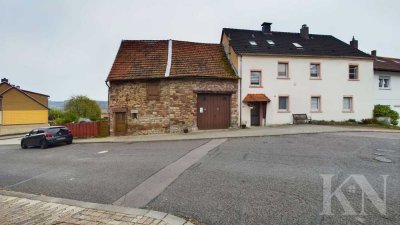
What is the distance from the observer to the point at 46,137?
18.1m

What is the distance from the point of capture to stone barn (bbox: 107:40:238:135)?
20.3 meters

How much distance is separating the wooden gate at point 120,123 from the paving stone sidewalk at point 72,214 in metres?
15.5

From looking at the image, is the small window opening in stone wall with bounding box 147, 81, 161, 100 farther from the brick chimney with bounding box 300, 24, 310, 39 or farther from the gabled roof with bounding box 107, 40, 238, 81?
the brick chimney with bounding box 300, 24, 310, 39

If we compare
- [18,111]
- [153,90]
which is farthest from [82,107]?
[153,90]

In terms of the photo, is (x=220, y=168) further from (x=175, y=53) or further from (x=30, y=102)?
(x=30, y=102)

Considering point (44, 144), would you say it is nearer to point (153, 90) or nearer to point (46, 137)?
point (46, 137)

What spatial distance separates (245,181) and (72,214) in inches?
161

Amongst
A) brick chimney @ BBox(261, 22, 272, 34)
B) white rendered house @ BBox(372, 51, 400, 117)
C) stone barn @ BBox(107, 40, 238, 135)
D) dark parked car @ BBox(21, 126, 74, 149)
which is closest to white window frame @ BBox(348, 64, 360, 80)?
white rendered house @ BBox(372, 51, 400, 117)

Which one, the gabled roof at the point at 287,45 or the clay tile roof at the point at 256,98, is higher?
the gabled roof at the point at 287,45

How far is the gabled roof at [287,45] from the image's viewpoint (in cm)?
2284

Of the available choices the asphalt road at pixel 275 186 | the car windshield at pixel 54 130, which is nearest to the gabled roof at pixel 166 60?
the car windshield at pixel 54 130

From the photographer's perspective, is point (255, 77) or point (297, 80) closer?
point (255, 77)

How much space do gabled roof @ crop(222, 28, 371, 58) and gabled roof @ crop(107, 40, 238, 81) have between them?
80.6 inches

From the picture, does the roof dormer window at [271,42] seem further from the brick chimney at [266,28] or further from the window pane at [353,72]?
the window pane at [353,72]
